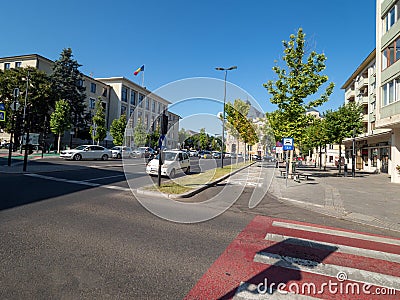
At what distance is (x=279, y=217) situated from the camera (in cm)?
662

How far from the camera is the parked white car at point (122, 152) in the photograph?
98.7 feet

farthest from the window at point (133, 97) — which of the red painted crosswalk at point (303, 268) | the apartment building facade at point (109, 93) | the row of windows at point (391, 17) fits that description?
the red painted crosswalk at point (303, 268)

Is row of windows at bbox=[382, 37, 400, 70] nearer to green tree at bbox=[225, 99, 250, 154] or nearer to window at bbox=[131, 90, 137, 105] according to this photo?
green tree at bbox=[225, 99, 250, 154]

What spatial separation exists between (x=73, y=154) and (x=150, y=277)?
22.8 meters

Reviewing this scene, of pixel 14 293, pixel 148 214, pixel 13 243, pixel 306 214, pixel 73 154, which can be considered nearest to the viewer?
pixel 14 293

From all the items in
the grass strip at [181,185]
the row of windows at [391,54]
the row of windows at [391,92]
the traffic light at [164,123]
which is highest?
the row of windows at [391,54]

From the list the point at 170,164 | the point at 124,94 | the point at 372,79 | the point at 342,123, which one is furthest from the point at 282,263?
the point at 124,94

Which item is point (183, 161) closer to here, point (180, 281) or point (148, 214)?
point (148, 214)

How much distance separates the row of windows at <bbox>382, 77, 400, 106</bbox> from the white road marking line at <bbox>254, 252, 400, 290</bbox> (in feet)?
51.2

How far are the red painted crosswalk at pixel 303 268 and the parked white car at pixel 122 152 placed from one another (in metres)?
27.5

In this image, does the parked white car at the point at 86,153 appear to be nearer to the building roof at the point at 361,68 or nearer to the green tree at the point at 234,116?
the green tree at the point at 234,116

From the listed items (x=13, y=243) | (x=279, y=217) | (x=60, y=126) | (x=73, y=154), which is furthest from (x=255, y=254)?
(x=60, y=126)

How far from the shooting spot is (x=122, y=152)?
100 feet

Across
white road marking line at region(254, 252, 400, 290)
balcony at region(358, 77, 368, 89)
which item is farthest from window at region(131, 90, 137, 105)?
white road marking line at region(254, 252, 400, 290)
